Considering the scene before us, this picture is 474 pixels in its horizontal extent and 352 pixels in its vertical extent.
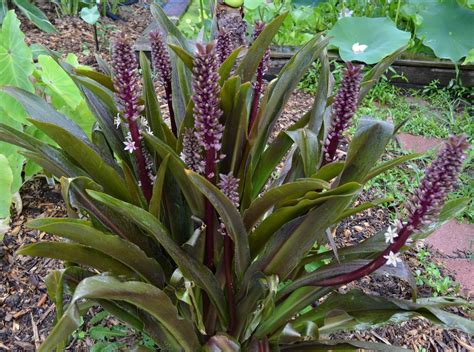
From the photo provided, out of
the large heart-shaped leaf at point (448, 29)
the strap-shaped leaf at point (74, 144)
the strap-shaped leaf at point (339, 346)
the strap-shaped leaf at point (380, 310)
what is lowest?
the strap-shaped leaf at point (339, 346)

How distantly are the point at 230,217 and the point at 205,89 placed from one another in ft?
1.12

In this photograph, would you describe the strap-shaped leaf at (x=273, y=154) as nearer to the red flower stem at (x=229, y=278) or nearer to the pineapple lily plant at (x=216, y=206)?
the pineapple lily plant at (x=216, y=206)

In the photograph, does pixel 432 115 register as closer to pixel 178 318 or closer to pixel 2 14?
pixel 178 318

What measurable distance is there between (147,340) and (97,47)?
2.75 m

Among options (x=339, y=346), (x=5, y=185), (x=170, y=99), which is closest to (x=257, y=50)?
(x=170, y=99)

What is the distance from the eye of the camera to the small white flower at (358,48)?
354 centimetres

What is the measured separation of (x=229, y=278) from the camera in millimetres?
1424

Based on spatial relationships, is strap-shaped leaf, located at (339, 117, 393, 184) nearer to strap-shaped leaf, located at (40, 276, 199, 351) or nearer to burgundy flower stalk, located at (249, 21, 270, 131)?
burgundy flower stalk, located at (249, 21, 270, 131)

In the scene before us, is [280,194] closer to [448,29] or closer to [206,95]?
[206,95]

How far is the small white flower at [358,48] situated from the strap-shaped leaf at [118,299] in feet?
8.83

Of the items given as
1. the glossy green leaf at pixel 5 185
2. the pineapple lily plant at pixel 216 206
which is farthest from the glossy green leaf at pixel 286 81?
the glossy green leaf at pixel 5 185

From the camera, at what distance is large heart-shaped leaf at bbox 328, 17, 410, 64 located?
3.48m

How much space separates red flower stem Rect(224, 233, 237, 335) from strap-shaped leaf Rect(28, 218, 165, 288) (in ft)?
0.61

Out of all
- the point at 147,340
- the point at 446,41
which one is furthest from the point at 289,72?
the point at 446,41
